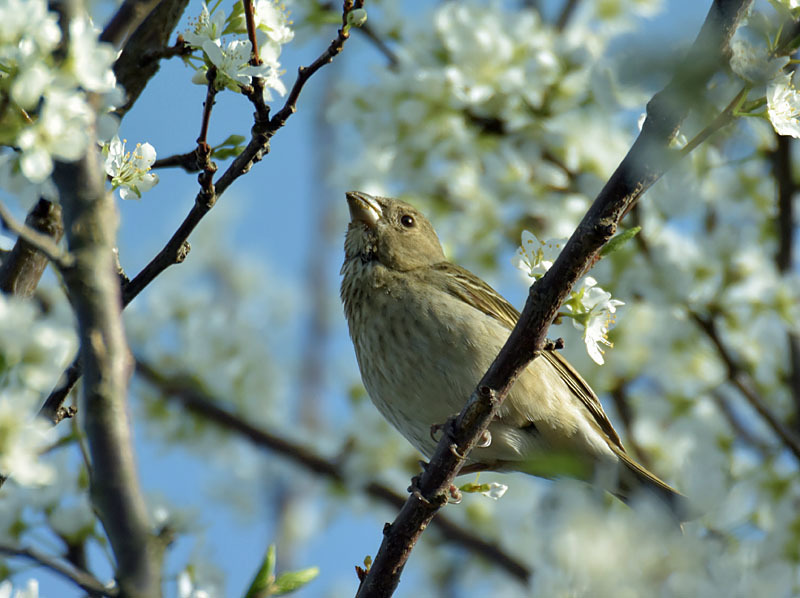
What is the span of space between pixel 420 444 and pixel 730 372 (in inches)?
64.8

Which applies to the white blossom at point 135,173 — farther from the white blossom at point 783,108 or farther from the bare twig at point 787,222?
the bare twig at point 787,222

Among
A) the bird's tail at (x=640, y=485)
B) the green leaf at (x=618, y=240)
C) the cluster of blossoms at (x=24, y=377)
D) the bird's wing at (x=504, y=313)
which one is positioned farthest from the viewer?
the bird's wing at (x=504, y=313)

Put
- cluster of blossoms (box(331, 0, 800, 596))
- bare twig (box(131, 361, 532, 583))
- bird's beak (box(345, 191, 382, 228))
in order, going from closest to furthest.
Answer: cluster of blossoms (box(331, 0, 800, 596)), bird's beak (box(345, 191, 382, 228)), bare twig (box(131, 361, 532, 583))

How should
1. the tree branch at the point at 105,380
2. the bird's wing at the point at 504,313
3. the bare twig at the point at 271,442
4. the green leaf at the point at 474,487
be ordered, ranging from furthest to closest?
the bare twig at the point at 271,442 < the bird's wing at the point at 504,313 < the green leaf at the point at 474,487 < the tree branch at the point at 105,380

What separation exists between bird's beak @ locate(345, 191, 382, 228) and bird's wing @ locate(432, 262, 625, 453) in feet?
1.48

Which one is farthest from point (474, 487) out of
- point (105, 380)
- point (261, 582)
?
point (105, 380)

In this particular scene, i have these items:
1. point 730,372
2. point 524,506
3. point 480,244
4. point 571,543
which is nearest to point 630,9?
point 480,244

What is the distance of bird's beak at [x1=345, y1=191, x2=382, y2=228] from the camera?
5051 mm

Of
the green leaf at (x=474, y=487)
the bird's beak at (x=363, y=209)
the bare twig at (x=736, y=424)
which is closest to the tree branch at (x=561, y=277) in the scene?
the green leaf at (x=474, y=487)

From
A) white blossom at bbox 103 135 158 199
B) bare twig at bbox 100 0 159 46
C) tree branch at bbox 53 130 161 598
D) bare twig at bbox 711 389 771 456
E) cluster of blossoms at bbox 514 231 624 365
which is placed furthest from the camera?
bare twig at bbox 711 389 771 456

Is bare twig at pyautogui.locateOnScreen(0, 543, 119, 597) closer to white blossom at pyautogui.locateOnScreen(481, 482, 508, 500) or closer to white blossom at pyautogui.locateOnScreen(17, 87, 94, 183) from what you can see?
white blossom at pyautogui.locateOnScreen(17, 87, 94, 183)

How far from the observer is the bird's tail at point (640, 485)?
406 centimetres

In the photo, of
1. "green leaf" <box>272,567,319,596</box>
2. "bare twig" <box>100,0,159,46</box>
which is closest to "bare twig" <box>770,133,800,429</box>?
"bare twig" <box>100,0,159,46</box>

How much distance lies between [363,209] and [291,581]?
9.00 ft
